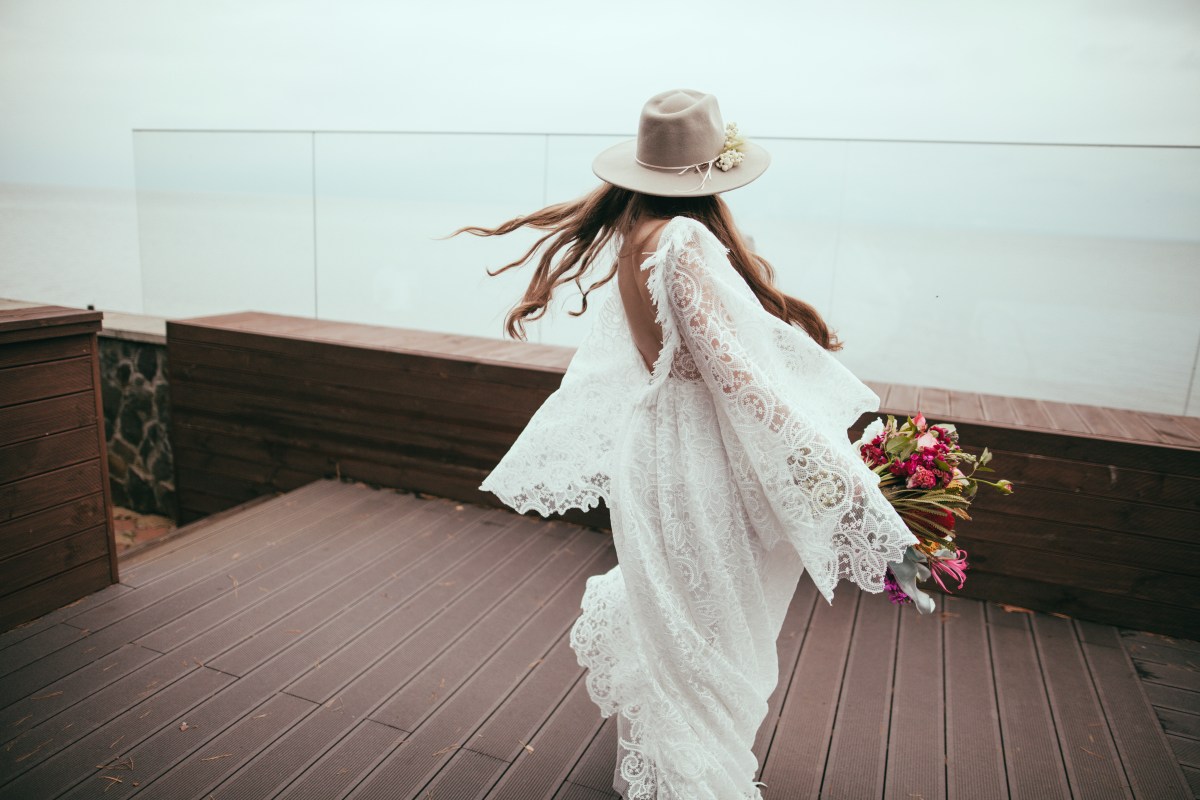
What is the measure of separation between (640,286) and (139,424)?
4.27 meters

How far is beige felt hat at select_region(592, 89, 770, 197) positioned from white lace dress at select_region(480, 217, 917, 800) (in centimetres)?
12

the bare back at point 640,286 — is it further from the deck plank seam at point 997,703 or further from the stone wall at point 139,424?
the stone wall at point 139,424

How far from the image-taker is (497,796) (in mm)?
1759

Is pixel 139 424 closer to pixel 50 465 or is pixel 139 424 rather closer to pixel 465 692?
pixel 50 465

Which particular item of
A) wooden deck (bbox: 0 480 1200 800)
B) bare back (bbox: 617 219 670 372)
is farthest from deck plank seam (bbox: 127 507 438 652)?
bare back (bbox: 617 219 670 372)

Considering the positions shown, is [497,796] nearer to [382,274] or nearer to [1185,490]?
[1185,490]

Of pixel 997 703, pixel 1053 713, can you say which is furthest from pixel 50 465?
pixel 1053 713

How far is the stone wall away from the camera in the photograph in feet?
14.5

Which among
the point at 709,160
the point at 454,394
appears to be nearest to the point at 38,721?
the point at 454,394

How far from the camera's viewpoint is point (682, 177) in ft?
4.75

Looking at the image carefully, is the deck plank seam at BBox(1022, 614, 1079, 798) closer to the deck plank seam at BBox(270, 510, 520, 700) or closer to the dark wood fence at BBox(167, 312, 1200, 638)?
the dark wood fence at BBox(167, 312, 1200, 638)

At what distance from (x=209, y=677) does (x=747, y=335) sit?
1.90 meters

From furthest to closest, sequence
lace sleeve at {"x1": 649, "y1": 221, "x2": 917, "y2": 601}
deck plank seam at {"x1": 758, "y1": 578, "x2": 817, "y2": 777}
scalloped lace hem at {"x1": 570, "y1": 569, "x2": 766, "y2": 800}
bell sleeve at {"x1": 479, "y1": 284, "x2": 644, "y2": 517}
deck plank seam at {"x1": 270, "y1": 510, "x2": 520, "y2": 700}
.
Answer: deck plank seam at {"x1": 270, "y1": 510, "x2": 520, "y2": 700} < deck plank seam at {"x1": 758, "y1": 578, "x2": 817, "y2": 777} < bell sleeve at {"x1": 479, "y1": 284, "x2": 644, "y2": 517} < scalloped lace hem at {"x1": 570, "y1": 569, "x2": 766, "y2": 800} < lace sleeve at {"x1": 649, "y1": 221, "x2": 917, "y2": 601}

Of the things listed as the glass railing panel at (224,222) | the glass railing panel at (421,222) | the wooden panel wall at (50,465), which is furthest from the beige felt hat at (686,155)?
the glass railing panel at (224,222)
